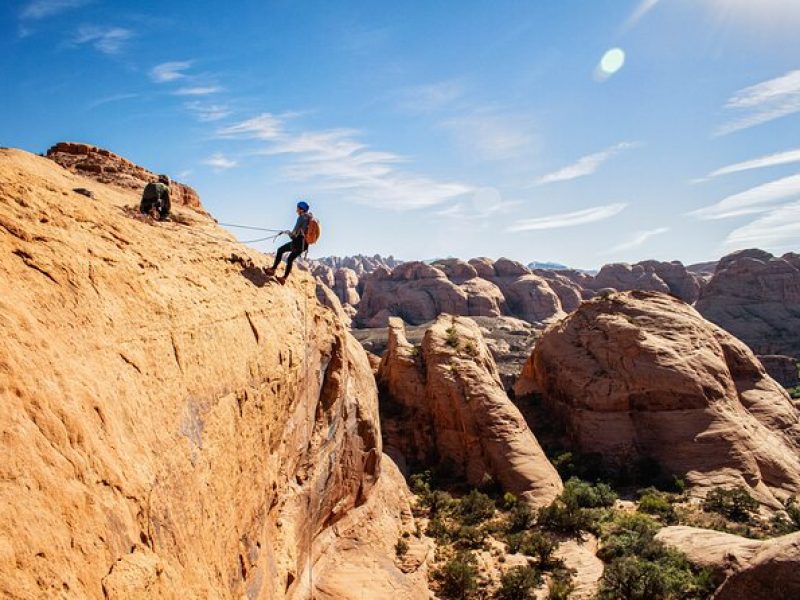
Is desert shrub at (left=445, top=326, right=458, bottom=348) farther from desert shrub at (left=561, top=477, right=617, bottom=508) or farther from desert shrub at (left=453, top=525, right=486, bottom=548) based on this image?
desert shrub at (left=453, top=525, right=486, bottom=548)

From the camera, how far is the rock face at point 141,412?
13.4ft

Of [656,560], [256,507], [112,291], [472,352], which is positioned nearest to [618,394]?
[472,352]

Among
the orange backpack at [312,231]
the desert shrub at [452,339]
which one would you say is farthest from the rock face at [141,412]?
the desert shrub at [452,339]

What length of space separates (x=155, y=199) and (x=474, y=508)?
59.5 feet

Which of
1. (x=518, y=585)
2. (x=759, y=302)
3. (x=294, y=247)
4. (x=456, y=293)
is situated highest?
(x=456, y=293)

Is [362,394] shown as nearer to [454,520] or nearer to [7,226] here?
[454,520]

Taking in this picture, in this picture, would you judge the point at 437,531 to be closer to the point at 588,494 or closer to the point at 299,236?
the point at 588,494

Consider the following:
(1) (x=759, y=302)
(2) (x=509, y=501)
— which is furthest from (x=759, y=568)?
(1) (x=759, y=302)

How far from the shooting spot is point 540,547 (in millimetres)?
17344

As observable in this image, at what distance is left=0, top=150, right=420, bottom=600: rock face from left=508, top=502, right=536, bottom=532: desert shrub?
37.0 ft

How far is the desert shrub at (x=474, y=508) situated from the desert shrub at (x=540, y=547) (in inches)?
98.5

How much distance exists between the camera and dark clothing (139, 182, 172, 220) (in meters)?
10.5

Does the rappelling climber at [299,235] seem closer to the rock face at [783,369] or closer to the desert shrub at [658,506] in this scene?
the desert shrub at [658,506]

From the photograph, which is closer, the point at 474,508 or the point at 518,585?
the point at 518,585
